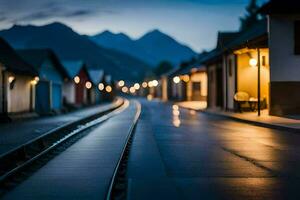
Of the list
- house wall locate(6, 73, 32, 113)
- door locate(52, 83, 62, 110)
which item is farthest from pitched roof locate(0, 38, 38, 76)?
door locate(52, 83, 62, 110)

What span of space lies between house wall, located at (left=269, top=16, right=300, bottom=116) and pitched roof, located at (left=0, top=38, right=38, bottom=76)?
1496 cm

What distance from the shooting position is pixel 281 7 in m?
28.5

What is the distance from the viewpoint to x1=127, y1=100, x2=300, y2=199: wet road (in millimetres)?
8297

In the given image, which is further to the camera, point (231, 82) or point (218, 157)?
point (231, 82)

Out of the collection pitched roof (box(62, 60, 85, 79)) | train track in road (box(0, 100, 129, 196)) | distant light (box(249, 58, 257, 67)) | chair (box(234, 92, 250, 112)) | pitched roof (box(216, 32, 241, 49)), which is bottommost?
train track in road (box(0, 100, 129, 196))

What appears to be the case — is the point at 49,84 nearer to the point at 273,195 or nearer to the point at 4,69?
the point at 4,69

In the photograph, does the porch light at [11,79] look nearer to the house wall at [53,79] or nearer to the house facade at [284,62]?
the house wall at [53,79]

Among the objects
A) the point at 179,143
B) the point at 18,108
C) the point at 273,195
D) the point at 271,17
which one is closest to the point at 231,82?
the point at 271,17

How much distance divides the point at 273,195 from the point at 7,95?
977 inches

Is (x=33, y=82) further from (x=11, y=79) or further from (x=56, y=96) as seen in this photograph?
(x=56, y=96)

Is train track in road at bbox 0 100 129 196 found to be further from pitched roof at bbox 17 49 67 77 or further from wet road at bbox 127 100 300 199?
pitched roof at bbox 17 49 67 77

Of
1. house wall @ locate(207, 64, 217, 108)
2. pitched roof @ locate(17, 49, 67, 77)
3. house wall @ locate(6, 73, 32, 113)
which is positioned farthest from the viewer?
house wall @ locate(207, 64, 217, 108)

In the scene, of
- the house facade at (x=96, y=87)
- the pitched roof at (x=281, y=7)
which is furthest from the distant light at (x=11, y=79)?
the house facade at (x=96, y=87)

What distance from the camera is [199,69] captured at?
200 ft
